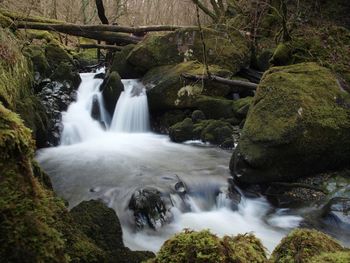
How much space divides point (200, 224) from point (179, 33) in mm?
9130

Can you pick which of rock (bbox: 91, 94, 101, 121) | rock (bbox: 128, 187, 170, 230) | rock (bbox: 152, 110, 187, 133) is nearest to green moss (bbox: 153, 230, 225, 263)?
rock (bbox: 128, 187, 170, 230)

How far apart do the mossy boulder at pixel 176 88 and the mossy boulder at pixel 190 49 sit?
54 centimetres

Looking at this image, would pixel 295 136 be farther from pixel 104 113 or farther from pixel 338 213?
pixel 104 113

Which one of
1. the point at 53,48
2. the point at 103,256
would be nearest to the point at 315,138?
the point at 103,256

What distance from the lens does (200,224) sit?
5.94 metres

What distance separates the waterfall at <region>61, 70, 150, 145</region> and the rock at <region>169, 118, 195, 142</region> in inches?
67.5

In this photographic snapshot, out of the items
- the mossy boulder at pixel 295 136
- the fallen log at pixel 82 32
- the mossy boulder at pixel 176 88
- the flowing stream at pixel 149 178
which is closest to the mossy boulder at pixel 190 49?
the mossy boulder at pixel 176 88

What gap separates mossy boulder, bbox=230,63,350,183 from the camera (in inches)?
263

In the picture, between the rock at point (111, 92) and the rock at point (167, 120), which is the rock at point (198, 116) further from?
the rock at point (111, 92)

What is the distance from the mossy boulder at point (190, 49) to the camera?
13.0 meters

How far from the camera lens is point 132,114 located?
1244 cm

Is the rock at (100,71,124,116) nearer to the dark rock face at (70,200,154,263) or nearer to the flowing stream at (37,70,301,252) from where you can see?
the flowing stream at (37,70,301,252)

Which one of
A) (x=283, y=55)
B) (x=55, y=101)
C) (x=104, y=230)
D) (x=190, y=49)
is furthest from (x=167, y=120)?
(x=104, y=230)

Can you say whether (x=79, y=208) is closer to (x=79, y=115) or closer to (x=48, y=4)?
(x=79, y=115)
